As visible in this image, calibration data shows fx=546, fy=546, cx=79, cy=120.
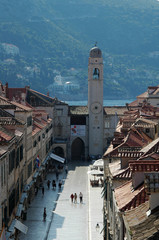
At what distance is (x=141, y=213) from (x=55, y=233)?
2753 cm

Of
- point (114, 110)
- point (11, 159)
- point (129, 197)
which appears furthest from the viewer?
point (114, 110)

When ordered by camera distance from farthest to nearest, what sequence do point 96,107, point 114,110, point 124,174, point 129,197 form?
point 114,110 → point 96,107 → point 124,174 → point 129,197

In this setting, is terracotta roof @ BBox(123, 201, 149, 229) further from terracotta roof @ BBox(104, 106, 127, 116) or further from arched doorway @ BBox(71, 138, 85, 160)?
arched doorway @ BBox(71, 138, 85, 160)

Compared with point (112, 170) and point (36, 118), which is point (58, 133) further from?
point (112, 170)

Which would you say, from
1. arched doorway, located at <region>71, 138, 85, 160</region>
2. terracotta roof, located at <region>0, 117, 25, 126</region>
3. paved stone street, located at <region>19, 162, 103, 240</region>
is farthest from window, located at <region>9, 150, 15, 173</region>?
arched doorway, located at <region>71, 138, 85, 160</region>

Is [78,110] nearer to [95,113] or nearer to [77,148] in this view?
[95,113]

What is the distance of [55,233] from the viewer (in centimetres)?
4228

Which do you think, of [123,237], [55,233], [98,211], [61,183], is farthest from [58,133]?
[123,237]

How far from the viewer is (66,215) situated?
49.7 metres

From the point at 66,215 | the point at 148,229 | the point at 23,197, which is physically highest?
the point at 148,229

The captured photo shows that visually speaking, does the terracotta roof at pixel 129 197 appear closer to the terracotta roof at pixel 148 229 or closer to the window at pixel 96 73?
the terracotta roof at pixel 148 229

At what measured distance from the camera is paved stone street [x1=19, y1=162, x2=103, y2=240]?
4184 centimetres

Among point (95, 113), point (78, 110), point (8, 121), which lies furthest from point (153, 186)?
point (78, 110)

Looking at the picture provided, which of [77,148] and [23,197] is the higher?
[77,148]
